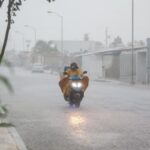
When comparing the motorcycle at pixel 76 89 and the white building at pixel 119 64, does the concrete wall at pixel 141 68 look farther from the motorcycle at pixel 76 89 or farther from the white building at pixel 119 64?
the motorcycle at pixel 76 89

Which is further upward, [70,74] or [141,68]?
[70,74]

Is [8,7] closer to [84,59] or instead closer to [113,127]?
[113,127]

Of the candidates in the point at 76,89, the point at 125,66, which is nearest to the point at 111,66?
the point at 125,66

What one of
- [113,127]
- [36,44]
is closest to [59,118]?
[113,127]

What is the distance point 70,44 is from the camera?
152 meters

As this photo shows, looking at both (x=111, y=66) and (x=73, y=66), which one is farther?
(x=111, y=66)

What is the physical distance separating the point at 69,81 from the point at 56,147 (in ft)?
33.2

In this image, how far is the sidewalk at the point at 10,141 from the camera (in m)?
10.2

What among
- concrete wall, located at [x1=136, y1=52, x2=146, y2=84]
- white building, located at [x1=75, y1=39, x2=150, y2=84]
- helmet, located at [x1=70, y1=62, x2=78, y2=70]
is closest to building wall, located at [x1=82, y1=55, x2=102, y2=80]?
white building, located at [x1=75, y1=39, x2=150, y2=84]

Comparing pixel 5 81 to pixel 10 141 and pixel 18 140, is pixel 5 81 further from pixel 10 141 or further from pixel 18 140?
pixel 18 140

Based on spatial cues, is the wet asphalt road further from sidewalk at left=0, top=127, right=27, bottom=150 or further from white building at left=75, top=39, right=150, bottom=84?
white building at left=75, top=39, right=150, bottom=84

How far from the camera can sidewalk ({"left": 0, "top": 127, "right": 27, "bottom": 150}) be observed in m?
10.2

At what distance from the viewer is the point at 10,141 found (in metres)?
11.0

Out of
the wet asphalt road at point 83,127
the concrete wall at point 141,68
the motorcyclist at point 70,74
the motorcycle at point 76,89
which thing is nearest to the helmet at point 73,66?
the motorcyclist at point 70,74
